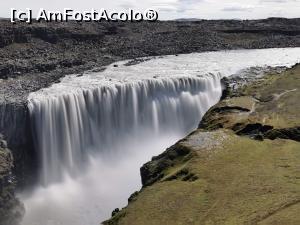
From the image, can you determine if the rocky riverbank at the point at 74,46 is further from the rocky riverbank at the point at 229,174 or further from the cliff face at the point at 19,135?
the rocky riverbank at the point at 229,174

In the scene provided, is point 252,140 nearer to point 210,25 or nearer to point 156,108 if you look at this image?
point 156,108

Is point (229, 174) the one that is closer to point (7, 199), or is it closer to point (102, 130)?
point (7, 199)

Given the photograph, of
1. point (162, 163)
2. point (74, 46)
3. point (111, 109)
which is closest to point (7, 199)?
point (162, 163)

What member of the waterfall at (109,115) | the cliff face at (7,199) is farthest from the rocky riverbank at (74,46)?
the waterfall at (109,115)

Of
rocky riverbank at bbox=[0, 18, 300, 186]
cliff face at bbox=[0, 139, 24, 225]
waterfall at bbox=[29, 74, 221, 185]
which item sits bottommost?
cliff face at bbox=[0, 139, 24, 225]

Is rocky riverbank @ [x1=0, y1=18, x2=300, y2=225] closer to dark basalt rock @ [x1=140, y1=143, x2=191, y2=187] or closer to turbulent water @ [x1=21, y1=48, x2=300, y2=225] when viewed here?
turbulent water @ [x1=21, y1=48, x2=300, y2=225]

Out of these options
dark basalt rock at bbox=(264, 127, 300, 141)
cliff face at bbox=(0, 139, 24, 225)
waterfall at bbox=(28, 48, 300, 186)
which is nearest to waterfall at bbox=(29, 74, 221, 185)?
waterfall at bbox=(28, 48, 300, 186)
